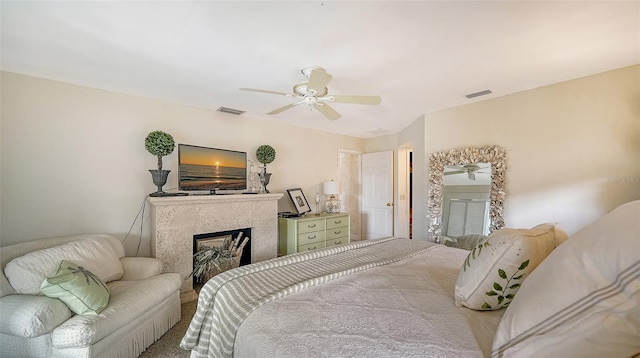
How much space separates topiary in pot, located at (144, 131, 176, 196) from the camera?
2701 mm

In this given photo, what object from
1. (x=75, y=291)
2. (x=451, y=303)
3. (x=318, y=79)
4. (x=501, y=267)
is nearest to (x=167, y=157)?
(x=75, y=291)

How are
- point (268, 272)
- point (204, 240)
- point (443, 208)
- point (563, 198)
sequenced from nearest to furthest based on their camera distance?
1. point (268, 272)
2. point (563, 198)
3. point (204, 240)
4. point (443, 208)

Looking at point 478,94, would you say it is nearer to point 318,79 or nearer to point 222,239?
point 318,79

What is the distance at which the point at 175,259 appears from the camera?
8.94 feet

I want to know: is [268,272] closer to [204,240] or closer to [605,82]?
[204,240]

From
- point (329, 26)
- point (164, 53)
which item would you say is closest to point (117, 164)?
point (164, 53)

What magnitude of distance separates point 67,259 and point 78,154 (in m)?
1.21

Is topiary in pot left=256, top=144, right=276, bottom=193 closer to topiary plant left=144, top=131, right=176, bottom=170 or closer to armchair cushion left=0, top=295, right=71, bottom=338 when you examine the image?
topiary plant left=144, top=131, right=176, bottom=170

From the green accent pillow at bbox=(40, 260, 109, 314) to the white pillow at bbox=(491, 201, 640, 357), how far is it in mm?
2213

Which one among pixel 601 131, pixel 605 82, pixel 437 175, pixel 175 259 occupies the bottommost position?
pixel 175 259

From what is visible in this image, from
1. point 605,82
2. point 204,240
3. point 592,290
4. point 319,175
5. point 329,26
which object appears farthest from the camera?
point 319,175

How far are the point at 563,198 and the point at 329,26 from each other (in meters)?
3.00

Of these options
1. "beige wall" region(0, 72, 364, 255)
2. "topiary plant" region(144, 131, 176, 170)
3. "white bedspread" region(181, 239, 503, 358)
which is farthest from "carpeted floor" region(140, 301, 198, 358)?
"topiary plant" region(144, 131, 176, 170)

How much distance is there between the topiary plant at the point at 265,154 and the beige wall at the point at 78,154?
0.65 metres
